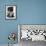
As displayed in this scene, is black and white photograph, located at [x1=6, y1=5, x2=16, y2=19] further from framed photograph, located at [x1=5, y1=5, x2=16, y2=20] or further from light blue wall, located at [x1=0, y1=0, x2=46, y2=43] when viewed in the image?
light blue wall, located at [x1=0, y1=0, x2=46, y2=43]

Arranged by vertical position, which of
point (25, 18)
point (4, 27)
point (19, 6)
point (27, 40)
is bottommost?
point (27, 40)

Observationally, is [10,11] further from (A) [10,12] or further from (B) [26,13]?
(B) [26,13]

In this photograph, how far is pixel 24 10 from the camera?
14.5 feet

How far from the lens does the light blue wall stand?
4.43m

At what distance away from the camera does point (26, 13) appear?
4434 millimetres

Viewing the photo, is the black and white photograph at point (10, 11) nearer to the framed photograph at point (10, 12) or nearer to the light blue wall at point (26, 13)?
the framed photograph at point (10, 12)

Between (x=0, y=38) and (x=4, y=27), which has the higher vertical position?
(x=4, y=27)

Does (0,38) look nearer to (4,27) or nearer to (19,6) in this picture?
(4,27)

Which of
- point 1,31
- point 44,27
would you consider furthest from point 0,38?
point 44,27

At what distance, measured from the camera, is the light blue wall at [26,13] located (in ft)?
14.5

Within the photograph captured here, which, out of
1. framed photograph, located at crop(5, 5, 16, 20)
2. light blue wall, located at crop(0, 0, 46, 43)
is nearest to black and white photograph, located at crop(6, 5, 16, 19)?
framed photograph, located at crop(5, 5, 16, 20)

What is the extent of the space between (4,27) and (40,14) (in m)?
1.22

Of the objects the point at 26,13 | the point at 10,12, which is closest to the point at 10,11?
the point at 10,12

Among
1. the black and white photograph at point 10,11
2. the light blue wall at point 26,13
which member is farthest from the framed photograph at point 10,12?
the light blue wall at point 26,13
